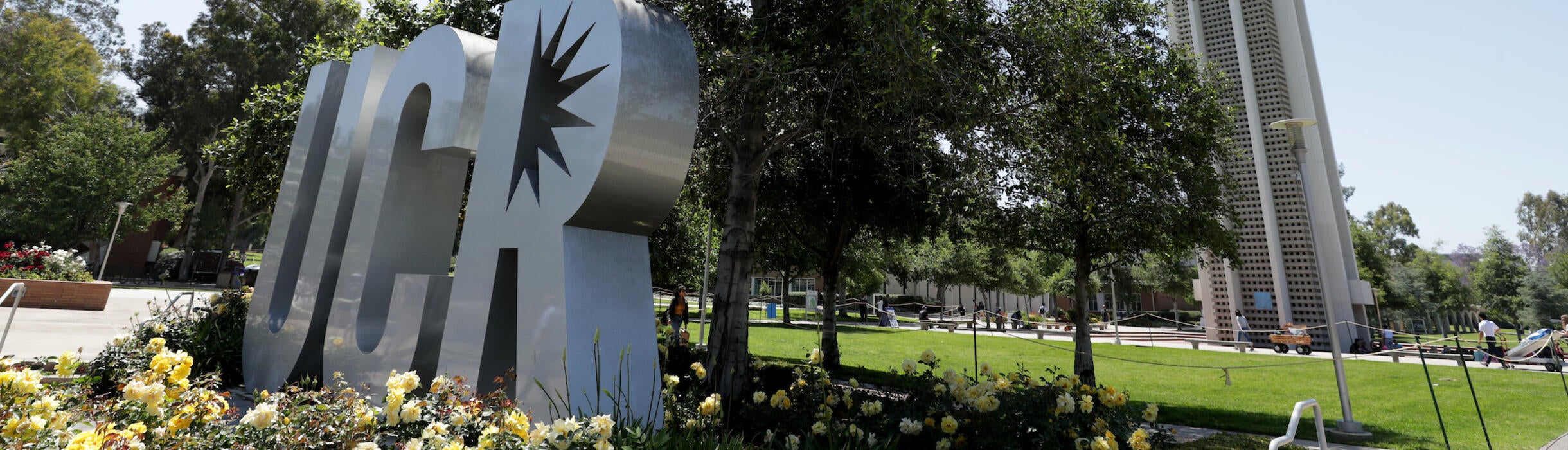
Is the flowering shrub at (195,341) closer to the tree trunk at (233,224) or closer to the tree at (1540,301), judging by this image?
the tree trunk at (233,224)

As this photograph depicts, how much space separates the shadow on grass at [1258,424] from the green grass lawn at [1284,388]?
0.02 metres

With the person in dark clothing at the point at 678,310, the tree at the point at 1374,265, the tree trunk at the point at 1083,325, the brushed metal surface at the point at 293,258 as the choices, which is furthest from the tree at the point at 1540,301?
the brushed metal surface at the point at 293,258

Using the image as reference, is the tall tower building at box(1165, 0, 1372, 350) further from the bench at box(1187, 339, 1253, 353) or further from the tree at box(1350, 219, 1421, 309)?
the tree at box(1350, 219, 1421, 309)

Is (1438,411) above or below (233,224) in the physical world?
below

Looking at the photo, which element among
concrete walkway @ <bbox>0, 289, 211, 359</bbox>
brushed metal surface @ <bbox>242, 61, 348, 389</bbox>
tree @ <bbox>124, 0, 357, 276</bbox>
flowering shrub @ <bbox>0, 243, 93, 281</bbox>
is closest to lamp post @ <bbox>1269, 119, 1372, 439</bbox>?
brushed metal surface @ <bbox>242, 61, 348, 389</bbox>

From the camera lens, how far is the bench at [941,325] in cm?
3020

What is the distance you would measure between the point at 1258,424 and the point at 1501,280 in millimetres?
57564

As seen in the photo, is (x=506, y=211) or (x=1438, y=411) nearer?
(x=506, y=211)

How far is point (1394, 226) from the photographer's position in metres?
70.5

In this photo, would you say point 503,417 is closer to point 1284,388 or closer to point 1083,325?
point 1083,325

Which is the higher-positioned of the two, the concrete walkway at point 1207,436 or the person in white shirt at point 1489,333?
the person in white shirt at point 1489,333

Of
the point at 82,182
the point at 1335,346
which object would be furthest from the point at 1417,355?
the point at 82,182

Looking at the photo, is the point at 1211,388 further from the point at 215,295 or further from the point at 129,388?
the point at 215,295

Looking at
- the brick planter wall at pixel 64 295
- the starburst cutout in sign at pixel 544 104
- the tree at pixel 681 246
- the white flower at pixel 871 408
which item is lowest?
A: the white flower at pixel 871 408
